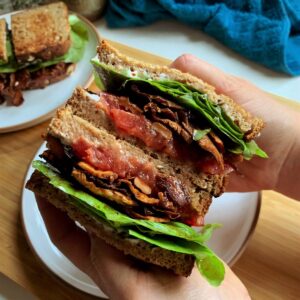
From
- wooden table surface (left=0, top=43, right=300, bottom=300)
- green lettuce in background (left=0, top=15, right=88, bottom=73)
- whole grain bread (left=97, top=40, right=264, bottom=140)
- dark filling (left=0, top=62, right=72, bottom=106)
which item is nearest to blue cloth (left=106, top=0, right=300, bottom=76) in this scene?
green lettuce in background (left=0, top=15, right=88, bottom=73)

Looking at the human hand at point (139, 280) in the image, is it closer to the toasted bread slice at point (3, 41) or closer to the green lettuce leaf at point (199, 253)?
the green lettuce leaf at point (199, 253)

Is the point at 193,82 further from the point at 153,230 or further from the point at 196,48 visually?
the point at 196,48

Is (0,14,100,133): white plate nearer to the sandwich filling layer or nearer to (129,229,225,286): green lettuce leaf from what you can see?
the sandwich filling layer

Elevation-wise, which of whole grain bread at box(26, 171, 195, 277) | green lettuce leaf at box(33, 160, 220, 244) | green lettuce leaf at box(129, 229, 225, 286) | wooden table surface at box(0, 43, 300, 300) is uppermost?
green lettuce leaf at box(33, 160, 220, 244)

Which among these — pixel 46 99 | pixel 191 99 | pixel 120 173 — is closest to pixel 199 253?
pixel 120 173

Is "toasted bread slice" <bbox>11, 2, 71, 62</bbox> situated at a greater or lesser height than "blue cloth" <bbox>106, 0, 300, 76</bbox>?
lesser

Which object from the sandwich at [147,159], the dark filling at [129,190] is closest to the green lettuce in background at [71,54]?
the sandwich at [147,159]

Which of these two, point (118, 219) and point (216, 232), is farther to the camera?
point (216, 232)

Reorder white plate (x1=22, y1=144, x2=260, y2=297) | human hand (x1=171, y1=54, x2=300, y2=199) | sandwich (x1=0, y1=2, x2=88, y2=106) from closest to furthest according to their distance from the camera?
white plate (x1=22, y1=144, x2=260, y2=297), human hand (x1=171, y1=54, x2=300, y2=199), sandwich (x1=0, y1=2, x2=88, y2=106)
